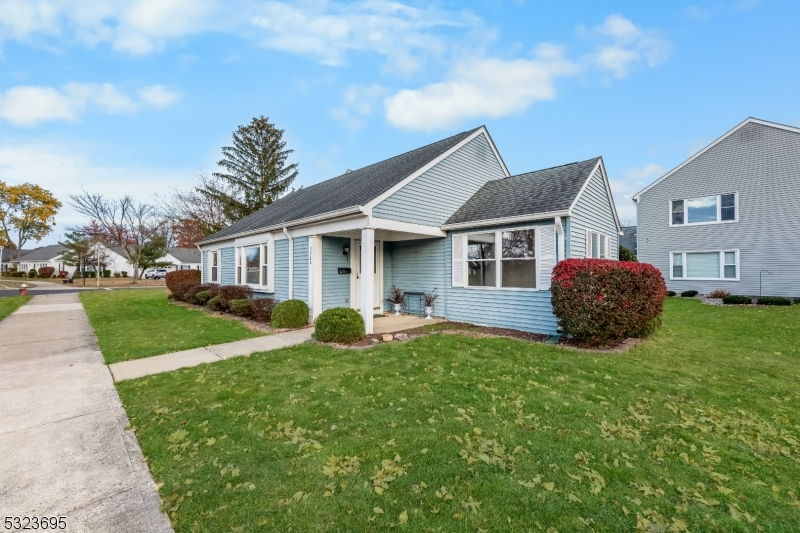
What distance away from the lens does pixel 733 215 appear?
1650cm

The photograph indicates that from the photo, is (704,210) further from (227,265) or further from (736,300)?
(227,265)

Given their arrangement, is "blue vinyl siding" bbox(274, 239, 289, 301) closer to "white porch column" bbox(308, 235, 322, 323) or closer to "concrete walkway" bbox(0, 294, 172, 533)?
"white porch column" bbox(308, 235, 322, 323)

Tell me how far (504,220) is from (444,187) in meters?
2.48

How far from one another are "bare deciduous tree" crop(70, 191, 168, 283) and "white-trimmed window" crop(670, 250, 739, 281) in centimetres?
4189

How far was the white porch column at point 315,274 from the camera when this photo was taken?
32.7 feet

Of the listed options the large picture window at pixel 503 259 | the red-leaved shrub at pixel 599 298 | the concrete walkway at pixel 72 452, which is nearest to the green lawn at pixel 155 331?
the concrete walkway at pixel 72 452

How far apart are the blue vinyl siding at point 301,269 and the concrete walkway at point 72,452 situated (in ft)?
16.2

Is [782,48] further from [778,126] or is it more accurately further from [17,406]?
[17,406]

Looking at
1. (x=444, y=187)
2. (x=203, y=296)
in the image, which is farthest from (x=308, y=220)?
(x=203, y=296)

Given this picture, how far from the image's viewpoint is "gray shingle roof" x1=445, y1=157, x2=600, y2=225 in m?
8.41

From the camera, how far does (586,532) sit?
2.18 m

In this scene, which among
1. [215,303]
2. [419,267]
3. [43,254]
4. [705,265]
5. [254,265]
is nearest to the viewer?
[419,267]

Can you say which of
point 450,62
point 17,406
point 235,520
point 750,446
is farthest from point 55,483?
point 450,62

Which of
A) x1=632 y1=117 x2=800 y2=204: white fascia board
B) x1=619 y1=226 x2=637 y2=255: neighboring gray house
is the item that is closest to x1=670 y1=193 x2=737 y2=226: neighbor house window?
x1=632 y1=117 x2=800 y2=204: white fascia board
